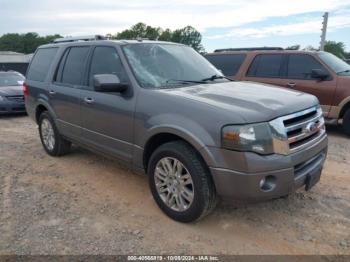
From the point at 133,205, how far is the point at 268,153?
178 centimetres

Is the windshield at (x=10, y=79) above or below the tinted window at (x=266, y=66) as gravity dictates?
below

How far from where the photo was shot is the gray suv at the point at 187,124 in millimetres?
3160

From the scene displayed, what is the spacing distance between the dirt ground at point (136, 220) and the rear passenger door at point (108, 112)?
1.93 feet

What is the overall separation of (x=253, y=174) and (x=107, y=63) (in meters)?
2.47

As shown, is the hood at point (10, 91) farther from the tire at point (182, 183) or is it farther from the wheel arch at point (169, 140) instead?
the tire at point (182, 183)

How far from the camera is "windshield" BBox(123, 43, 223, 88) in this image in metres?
4.16

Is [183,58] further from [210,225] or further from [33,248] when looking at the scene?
[33,248]

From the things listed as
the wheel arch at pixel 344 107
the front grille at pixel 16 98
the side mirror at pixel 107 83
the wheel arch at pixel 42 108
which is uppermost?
the side mirror at pixel 107 83

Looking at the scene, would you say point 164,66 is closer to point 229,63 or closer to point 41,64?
point 41,64

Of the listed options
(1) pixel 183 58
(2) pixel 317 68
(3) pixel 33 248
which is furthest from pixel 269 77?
(3) pixel 33 248

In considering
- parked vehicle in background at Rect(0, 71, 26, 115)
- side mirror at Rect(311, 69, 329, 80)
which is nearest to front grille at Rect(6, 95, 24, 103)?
parked vehicle in background at Rect(0, 71, 26, 115)

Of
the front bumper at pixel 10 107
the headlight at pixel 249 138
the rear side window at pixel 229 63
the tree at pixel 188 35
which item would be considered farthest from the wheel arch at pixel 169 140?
the tree at pixel 188 35

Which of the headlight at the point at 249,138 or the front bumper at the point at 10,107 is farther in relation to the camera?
the front bumper at the point at 10,107

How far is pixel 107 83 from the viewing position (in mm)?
3914
